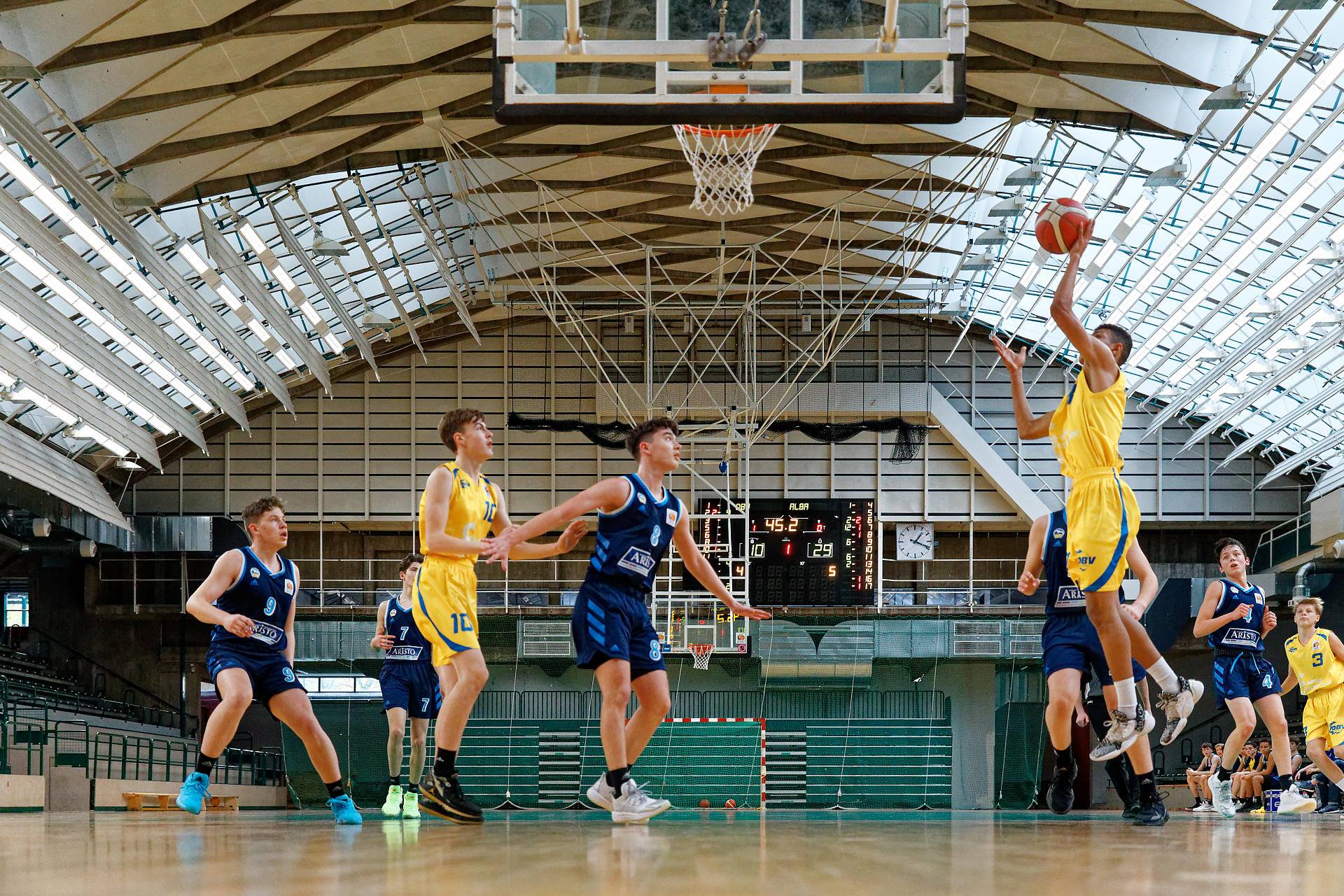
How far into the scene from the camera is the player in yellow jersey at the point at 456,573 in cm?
777

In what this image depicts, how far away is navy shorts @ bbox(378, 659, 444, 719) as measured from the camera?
38.7 feet

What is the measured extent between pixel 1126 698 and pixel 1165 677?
0.92 ft

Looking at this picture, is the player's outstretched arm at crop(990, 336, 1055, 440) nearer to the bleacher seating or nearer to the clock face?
the bleacher seating

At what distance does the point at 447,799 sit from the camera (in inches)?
305

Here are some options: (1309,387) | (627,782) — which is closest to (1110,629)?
(627,782)

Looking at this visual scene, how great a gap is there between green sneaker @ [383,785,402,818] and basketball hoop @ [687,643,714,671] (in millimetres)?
15458

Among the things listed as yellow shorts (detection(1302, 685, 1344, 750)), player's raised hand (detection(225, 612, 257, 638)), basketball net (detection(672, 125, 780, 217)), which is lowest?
yellow shorts (detection(1302, 685, 1344, 750))

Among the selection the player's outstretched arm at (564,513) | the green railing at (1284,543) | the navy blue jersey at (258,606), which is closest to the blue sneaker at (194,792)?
the navy blue jersey at (258,606)

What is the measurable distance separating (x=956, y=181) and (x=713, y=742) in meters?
10.4

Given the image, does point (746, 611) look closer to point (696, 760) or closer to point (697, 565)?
point (697, 565)

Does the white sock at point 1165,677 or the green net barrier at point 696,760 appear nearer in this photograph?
the white sock at point 1165,677

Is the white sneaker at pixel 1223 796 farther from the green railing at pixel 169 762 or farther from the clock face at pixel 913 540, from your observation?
the clock face at pixel 913 540

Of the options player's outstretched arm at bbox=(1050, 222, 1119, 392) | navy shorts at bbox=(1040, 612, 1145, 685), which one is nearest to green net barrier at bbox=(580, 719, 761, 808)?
navy shorts at bbox=(1040, 612, 1145, 685)

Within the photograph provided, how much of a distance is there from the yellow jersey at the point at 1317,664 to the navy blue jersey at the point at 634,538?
721cm
